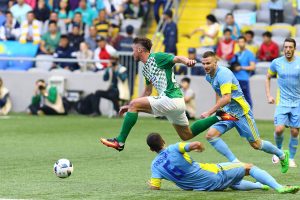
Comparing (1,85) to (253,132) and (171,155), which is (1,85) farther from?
(171,155)

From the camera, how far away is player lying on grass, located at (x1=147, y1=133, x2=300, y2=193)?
12.4 meters

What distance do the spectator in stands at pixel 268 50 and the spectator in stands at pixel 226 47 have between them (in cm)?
91

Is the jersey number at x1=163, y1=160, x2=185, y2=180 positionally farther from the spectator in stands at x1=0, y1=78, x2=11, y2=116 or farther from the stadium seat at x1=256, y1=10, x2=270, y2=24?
the stadium seat at x1=256, y1=10, x2=270, y2=24

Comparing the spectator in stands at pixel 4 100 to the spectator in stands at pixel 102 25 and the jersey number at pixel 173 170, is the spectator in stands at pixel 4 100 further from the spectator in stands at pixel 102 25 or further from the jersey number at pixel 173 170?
the jersey number at pixel 173 170

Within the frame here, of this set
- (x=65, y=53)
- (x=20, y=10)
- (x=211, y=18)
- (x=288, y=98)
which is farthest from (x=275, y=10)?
(x=288, y=98)

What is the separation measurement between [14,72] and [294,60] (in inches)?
584

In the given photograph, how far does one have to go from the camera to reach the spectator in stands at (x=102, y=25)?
3074cm

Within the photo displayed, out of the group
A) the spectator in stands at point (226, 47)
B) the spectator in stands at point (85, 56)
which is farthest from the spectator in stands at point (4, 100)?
the spectator in stands at point (226, 47)

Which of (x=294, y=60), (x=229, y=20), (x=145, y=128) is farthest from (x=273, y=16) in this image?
(x=294, y=60)

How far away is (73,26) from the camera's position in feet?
102

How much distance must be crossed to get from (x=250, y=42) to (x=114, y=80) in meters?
4.06

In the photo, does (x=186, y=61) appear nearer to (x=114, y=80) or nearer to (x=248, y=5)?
(x=114, y=80)

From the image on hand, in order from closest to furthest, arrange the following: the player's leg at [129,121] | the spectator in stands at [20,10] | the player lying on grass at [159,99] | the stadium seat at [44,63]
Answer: the player's leg at [129,121]
the player lying on grass at [159,99]
the stadium seat at [44,63]
the spectator in stands at [20,10]

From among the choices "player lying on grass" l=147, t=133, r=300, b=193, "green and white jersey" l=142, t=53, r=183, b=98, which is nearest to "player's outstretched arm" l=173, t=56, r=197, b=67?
"green and white jersey" l=142, t=53, r=183, b=98
